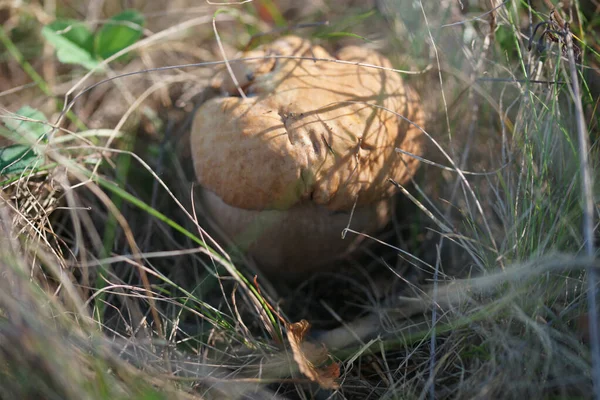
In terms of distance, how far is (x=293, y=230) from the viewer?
164 centimetres

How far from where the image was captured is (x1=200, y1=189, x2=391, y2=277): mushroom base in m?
1.63

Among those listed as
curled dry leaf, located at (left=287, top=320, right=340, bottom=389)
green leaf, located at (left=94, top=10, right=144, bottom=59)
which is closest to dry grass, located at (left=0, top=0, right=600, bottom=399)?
curled dry leaf, located at (left=287, top=320, right=340, bottom=389)

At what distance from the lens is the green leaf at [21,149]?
160 cm

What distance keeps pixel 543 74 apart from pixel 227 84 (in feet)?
3.52

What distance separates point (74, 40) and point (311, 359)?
1534 millimetres

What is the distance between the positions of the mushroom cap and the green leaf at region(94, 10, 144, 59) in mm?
627

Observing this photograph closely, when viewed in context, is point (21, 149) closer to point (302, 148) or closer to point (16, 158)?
point (16, 158)

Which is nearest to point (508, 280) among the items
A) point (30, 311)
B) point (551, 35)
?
point (551, 35)

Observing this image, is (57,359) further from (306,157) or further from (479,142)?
(479,142)

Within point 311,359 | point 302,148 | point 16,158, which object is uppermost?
point 16,158

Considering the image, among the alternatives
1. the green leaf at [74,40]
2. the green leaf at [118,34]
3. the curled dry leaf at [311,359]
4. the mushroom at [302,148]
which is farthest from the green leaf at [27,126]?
the curled dry leaf at [311,359]

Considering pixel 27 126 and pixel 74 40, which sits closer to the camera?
pixel 27 126

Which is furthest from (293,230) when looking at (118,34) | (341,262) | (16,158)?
(118,34)

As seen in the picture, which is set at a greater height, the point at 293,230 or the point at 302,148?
the point at 302,148
